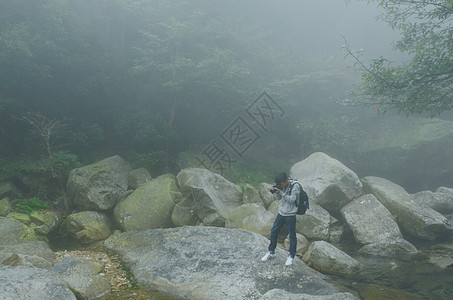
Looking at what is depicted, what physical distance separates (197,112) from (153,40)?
4.50 metres

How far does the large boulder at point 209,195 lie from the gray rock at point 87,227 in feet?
9.04

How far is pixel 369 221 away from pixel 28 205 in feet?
36.6

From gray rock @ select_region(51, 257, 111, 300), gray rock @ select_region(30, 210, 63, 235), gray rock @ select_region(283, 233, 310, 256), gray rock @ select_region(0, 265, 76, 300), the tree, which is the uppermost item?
the tree

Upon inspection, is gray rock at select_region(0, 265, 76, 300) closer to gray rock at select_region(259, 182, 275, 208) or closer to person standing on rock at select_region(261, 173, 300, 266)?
person standing on rock at select_region(261, 173, 300, 266)

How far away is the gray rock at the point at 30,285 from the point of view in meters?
4.95

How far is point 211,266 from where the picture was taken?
272 inches

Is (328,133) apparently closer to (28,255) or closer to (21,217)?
(21,217)

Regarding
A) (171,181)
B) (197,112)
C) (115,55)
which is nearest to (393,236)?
(171,181)

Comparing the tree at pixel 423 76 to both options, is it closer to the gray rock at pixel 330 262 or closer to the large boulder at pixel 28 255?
the gray rock at pixel 330 262

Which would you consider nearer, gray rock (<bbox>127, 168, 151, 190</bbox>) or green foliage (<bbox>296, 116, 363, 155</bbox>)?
gray rock (<bbox>127, 168, 151, 190</bbox>)

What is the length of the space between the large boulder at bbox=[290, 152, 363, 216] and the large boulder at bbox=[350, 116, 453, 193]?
6.35 m

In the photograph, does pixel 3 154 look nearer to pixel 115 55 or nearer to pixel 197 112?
pixel 115 55

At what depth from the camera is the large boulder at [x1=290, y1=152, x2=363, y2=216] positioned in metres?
10.6

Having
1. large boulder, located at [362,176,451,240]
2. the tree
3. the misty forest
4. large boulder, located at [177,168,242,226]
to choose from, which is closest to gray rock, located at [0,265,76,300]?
the misty forest
